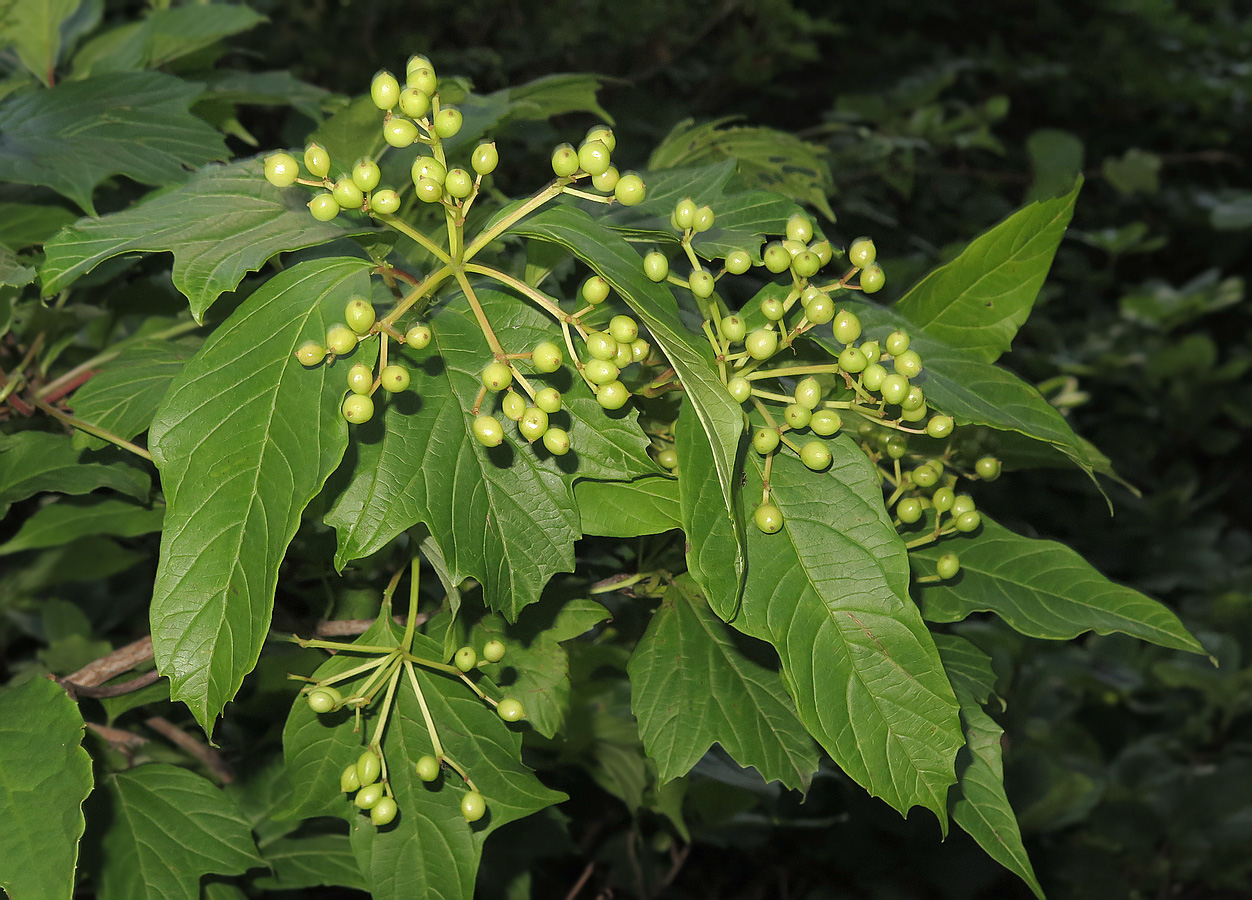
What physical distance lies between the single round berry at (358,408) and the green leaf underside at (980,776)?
0.47 meters

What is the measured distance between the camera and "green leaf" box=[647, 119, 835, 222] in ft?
4.16

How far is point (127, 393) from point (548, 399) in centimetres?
43

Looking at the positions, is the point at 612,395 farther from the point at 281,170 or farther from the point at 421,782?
the point at 421,782

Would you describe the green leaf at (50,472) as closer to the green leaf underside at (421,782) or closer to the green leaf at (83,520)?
the green leaf at (83,520)

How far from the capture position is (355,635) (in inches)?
35.2

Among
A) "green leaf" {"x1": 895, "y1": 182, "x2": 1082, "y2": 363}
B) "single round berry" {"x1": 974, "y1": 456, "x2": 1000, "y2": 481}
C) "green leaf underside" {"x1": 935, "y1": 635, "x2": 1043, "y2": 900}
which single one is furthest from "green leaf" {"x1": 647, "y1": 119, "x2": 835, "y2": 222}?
"green leaf underside" {"x1": 935, "y1": 635, "x2": 1043, "y2": 900}

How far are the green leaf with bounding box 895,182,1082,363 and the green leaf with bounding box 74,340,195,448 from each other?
2.08ft

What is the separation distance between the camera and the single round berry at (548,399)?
0.61m

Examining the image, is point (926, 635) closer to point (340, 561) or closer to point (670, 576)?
point (670, 576)

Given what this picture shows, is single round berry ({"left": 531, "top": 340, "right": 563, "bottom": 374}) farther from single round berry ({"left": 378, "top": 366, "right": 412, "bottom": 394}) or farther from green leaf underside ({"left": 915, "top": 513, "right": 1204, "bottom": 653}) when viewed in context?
green leaf underside ({"left": 915, "top": 513, "right": 1204, "bottom": 653})

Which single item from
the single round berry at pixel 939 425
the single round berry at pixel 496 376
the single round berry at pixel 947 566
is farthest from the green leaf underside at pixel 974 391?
Result: the single round berry at pixel 496 376

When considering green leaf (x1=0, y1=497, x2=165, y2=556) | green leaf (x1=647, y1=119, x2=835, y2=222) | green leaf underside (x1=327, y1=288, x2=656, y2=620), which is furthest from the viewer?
green leaf (x1=647, y1=119, x2=835, y2=222)

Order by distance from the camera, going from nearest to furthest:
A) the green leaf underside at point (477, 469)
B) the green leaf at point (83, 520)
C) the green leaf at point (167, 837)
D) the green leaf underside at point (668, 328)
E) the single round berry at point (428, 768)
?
1. the green leaf underside at point (668, 328)
2. the green leaf underside at point (477, 469)
3. the single round berry at point (428, 768)
4. the green leaf at point (167, 837)
5. the green leaf at point (83, 520)

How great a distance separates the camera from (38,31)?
4.32 ft
